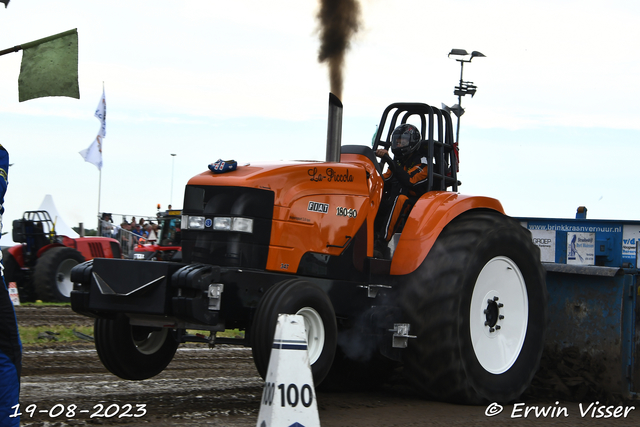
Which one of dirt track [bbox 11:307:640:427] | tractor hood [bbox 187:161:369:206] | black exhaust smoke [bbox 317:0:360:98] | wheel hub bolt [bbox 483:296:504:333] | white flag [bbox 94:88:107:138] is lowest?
dirt track [bbox 11:307:640:427]

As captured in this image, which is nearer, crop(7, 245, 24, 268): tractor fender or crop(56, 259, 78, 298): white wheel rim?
crop(56, 259, 78, 298): white wheel rim

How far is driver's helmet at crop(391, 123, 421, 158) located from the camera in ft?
21.9

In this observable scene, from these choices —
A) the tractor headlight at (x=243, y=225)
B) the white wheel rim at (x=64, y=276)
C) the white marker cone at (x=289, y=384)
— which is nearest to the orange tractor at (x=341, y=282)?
the tractor headlight at (x=243, y=225)

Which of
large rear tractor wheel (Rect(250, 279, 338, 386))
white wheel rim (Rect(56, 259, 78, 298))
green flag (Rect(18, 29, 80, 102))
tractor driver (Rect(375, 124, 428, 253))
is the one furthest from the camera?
white wheel rim (Rect(56, 259, 78, 298))

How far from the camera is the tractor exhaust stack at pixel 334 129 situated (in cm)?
614

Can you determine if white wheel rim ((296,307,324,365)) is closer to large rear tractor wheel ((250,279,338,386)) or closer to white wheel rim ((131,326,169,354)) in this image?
large rear tractor wheel ((250,279,338,386))

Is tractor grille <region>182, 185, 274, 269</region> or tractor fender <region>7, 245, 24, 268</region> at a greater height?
tractor grille <region>182, 185, 274, 269</region>

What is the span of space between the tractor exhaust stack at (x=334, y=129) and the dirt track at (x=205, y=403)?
1.88 metres

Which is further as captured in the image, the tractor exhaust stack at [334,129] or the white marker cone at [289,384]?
the tractor exhaust stack at [334,129]

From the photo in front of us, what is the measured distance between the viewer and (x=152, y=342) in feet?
19.5

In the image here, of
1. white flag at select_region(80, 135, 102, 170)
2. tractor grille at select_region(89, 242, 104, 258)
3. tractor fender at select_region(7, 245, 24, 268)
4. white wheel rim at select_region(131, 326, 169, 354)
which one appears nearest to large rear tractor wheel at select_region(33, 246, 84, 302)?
tractor fender at select_region(7, 245, 24, 268)

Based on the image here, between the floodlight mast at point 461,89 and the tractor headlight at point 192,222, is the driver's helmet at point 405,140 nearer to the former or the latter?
the tractor headlight at point 192,222

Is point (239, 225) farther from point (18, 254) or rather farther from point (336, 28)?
point (18, 254)

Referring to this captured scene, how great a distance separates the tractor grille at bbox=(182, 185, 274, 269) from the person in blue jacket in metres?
1.70
